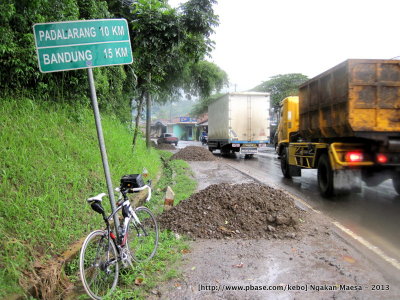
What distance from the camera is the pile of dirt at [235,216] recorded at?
4730 mm

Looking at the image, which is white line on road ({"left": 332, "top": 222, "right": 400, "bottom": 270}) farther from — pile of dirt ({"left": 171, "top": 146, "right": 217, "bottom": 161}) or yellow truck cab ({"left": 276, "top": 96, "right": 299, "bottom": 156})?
pile of dirt ({"left": 171, "top": 146, "right": 217, "bottom": 161})

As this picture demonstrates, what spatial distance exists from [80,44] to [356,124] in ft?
17.4

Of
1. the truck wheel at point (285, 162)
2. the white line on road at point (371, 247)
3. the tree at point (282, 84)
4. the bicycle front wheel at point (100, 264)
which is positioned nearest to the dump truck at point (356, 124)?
the white line on road at point (371, 247)

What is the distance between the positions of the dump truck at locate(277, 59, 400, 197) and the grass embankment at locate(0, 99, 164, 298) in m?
4.81

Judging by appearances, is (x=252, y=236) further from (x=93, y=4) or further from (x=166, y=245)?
(x=93, y=4)

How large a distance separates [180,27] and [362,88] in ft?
15.4

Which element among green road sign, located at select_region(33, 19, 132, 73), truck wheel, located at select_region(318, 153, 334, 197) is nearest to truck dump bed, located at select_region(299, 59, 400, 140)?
truck wheel, located at select_region(318, 153, 334, 197)

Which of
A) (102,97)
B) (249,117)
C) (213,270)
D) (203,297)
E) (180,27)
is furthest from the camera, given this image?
(249,117)

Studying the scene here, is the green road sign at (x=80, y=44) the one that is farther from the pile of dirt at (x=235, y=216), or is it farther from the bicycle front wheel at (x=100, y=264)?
the pile of dirt at (x=235, y=216)

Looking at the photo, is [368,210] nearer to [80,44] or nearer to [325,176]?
[325,176]

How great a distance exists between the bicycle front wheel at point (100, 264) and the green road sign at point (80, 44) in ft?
5.46

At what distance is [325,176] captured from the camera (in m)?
7.56

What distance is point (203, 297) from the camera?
118 inches

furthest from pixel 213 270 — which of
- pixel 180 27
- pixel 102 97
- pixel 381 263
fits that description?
pixel 102 97
